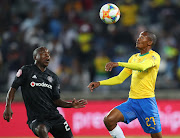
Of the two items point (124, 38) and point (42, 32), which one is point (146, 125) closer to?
point (124, 38)

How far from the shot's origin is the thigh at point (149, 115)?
7234 mm

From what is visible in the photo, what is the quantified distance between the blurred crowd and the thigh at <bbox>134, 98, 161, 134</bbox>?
456 centimetres

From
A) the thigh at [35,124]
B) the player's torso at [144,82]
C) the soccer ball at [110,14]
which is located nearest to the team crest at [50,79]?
the thigh at [35,124]

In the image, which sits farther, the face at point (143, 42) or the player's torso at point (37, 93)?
the face at point (143, 42)

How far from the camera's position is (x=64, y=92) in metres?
11.8

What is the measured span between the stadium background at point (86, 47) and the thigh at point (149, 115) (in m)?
4.34

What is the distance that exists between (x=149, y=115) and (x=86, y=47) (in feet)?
19.8

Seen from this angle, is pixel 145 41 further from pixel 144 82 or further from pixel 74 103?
pixel 74 103

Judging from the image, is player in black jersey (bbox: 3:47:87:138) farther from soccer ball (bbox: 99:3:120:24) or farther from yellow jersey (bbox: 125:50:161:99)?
soccer ball (bbox: 99:3:120:24)

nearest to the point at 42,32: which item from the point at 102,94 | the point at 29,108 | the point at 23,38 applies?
the point at 23,38

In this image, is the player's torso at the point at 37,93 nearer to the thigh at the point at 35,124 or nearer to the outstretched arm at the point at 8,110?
the thigh at the point at 35,124

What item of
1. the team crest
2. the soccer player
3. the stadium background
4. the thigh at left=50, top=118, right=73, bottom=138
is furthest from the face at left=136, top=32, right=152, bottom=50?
the stadium background

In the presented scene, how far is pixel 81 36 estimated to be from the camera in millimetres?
13172

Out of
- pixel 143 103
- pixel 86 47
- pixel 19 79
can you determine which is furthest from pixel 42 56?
pixel 86 47
